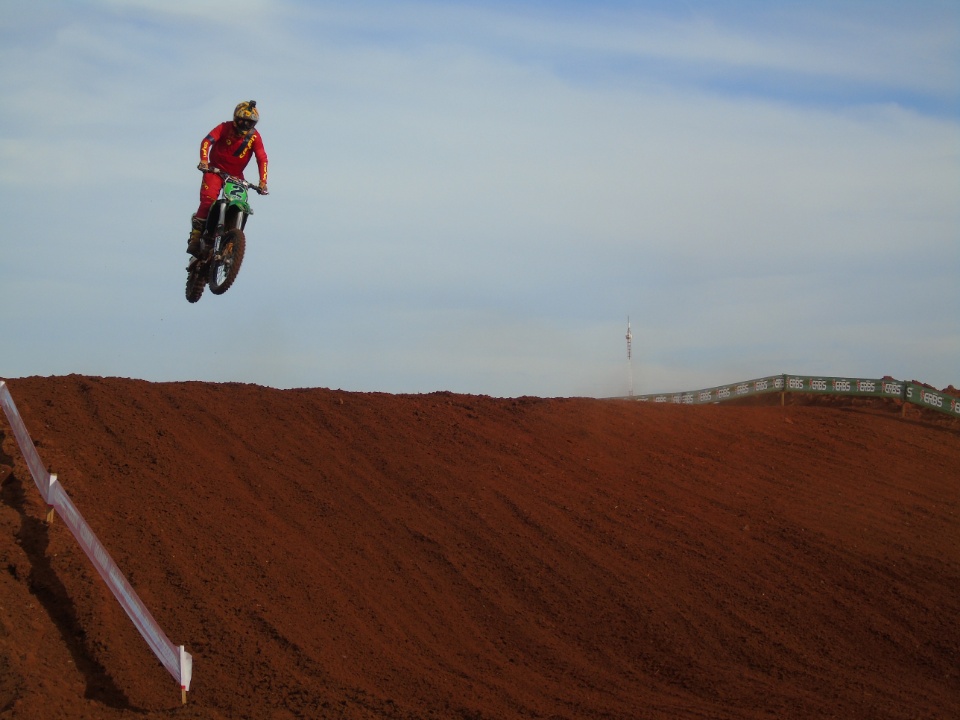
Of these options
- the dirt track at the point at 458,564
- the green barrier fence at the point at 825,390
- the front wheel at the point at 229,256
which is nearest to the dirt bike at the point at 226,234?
the front wheel at the point at 229,256

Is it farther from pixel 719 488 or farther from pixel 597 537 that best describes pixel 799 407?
pixel 597 537

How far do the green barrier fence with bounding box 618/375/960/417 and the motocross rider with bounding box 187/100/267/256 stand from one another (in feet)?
35.0

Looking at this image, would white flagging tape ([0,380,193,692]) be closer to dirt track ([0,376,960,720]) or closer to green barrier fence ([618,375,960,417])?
dirt track ([0,376,960,720])

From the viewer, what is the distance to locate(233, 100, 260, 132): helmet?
12.4m

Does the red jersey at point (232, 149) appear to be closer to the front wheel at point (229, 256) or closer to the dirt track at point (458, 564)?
the front wheel at point (229, 256)

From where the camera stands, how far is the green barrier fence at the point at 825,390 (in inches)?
829

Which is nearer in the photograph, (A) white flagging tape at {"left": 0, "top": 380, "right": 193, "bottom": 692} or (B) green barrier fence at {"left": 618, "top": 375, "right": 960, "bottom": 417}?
(A) white flagging tape at {"left": 0, "top": 380, "right": 193, "bottom": 692}

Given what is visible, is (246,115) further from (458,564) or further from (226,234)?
(458,564)

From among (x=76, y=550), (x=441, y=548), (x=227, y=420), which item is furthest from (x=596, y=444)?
(x=76, y=550)

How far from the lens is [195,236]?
13.3 metres

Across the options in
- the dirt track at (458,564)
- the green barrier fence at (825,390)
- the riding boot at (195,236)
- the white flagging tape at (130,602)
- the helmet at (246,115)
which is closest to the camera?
the white flagging tape at (130,602)

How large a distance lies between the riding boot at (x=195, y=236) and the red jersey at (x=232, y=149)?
2.83 feet

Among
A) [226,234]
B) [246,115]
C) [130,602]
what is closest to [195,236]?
[226,234]

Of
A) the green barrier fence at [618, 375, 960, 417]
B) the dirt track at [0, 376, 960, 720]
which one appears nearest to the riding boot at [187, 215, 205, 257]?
the dirt track at [0, 376, 960, 720]
